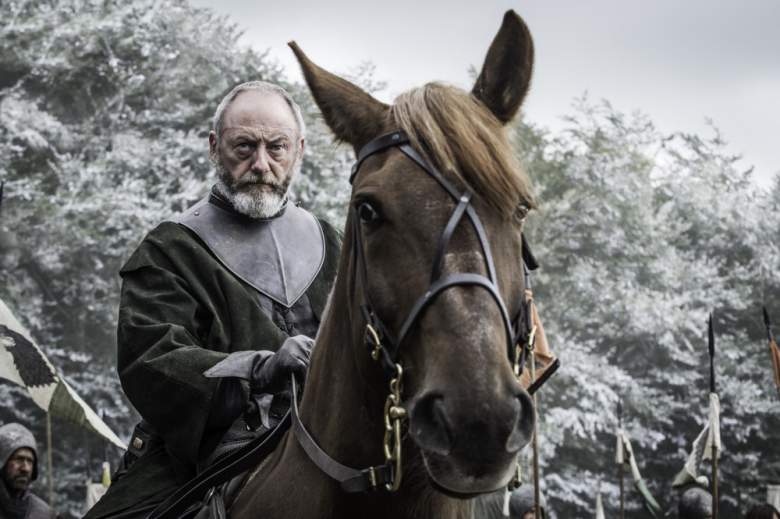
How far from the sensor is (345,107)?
2.58 m

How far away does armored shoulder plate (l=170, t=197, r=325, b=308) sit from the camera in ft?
11.5

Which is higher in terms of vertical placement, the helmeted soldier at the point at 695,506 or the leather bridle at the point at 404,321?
the leather bridle at the point at 404,321

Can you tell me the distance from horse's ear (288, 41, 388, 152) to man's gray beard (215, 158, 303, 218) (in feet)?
3.68

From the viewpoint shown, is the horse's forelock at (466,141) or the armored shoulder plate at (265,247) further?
the armored shoulder plate at (265,247)

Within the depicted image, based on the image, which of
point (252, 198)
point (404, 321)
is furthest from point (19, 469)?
point (404, 321)

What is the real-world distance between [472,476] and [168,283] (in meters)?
1.68

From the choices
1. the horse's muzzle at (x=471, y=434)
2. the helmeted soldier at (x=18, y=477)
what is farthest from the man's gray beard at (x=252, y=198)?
the helmeted soldier at (x=18, y=477)

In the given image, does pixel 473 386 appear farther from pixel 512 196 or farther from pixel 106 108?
pixel 106 108

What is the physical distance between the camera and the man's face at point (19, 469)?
29.7 feet

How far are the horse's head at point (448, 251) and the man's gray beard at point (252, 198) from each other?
1126 mm

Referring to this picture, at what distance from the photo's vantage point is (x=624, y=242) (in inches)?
886

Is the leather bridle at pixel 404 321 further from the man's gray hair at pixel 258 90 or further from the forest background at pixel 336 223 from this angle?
the forest background at pixel 336 223

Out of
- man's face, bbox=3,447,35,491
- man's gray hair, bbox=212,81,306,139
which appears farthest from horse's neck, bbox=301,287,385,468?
man's face, bbox=3,447,35,491

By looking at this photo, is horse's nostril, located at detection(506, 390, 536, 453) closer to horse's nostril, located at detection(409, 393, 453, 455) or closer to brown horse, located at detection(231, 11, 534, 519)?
brown horse, located at detection(231, 11, 534, 519)
